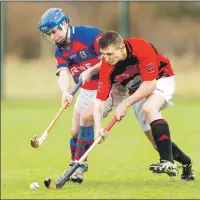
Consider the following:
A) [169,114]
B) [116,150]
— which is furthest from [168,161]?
[169,114]

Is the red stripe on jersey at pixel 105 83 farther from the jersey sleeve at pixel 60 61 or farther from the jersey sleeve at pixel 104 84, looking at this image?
the jersey sleeve at pixel 60 61

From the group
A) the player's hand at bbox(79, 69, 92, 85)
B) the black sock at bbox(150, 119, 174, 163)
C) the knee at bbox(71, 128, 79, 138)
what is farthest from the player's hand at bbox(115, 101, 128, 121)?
the knee at bbox(71, 128, 79, 138)

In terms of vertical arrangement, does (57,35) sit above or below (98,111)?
above

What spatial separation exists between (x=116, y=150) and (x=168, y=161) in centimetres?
448

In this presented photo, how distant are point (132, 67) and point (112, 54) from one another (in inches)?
17.0

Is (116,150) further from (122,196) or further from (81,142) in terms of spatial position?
(122,196)

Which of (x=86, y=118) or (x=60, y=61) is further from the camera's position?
(x=60, y=61)

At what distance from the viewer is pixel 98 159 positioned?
10383 millimetres

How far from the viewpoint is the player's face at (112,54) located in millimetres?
6883

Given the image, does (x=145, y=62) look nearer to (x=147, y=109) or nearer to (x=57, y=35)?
(x=147, y=109)

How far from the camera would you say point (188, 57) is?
22797 mm

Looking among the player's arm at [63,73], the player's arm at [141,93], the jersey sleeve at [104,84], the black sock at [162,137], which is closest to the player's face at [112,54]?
the jersey sleeve at [104,84]

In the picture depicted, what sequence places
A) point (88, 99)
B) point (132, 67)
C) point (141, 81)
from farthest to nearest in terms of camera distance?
1. point (88, 99)
2. point (141, 81)
3. point (132, 67)

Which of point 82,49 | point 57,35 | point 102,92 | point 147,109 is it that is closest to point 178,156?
point 147,109
